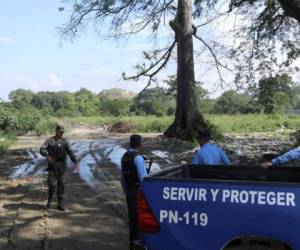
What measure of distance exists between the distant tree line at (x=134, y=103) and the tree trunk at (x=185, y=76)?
13.4 ft

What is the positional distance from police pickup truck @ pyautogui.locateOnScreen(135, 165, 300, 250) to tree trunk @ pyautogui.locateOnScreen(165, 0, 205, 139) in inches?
1096

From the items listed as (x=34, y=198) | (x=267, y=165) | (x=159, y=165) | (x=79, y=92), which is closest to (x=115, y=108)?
(x=79, y=92)

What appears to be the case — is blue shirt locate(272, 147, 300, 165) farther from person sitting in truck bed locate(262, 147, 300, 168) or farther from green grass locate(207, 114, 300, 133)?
green grass locate(207, 114, 300, 133)

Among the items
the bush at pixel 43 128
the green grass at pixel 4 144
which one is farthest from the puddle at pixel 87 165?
the bush at pixel 43 128

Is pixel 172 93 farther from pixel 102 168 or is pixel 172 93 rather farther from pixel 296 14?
pixel 296 14

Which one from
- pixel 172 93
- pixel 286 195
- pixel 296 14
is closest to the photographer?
pixel 286 195

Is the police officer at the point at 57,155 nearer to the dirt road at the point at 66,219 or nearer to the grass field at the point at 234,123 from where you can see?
the dirt road at the point at 66,219

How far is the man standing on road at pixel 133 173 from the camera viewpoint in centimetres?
764

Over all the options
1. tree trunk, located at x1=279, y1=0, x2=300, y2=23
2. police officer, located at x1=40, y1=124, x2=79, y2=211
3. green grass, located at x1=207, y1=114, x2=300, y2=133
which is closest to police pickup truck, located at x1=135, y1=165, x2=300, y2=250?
police officer, located at x1=40, y1=124, x2=79, y2=211

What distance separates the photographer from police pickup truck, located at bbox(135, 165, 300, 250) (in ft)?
16.0

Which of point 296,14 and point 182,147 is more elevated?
point 296,14

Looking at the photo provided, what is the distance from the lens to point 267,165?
263 inches

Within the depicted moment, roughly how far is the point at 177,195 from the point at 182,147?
78.2ft

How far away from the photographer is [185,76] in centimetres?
3381
